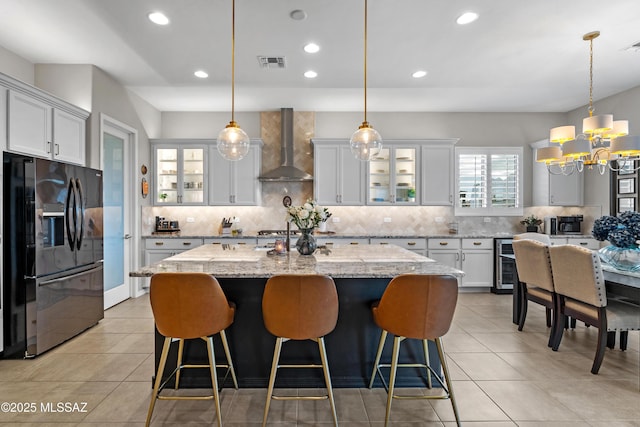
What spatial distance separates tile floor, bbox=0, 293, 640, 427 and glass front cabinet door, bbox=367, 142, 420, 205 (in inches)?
104

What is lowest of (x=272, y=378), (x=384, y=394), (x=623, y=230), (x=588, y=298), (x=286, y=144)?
Result: (x=384, y=394)

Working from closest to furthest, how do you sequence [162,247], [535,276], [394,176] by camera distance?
1. [535,276]
2. [162,247]
3. [394,176]

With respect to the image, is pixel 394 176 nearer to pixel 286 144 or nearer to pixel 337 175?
pixel 337 175

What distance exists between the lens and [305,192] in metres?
5.87

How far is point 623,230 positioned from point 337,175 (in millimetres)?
3575

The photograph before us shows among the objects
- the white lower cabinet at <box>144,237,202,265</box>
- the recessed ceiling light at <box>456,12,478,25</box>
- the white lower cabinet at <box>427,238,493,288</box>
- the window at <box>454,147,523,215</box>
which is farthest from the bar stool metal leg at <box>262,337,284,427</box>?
the window at <box>454,147,523,215</box>

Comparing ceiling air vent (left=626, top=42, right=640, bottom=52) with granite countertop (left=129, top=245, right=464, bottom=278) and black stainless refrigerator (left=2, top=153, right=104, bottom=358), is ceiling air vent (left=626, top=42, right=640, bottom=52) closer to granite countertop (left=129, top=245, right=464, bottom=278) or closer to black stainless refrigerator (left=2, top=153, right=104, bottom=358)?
granite countertop (left=129, top=245, right=464, bottom=278)

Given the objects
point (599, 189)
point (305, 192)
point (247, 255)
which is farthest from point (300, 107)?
point (599, 189)

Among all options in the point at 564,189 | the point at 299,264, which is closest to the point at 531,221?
the point at 564,189

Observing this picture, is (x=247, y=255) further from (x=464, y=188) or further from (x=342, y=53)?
(x=464, y=188)

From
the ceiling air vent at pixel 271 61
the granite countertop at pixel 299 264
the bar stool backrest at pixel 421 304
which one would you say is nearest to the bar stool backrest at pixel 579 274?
the granite countertop at pixel 299 264

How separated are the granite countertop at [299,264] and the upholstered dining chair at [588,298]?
1.32 metres

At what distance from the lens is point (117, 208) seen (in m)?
4.61

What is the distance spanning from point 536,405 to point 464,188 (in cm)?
399
